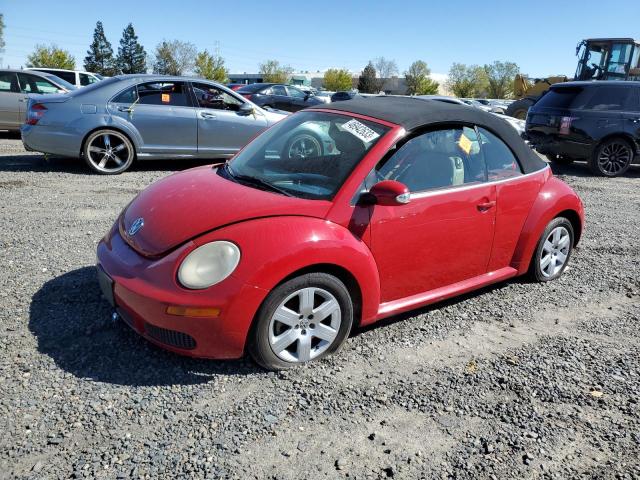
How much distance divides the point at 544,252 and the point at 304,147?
2292 millimetres

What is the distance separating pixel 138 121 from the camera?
26.7ft

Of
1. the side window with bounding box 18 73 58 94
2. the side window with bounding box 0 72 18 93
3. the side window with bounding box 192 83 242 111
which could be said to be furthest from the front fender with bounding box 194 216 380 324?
the side window with bounding box 0 72 18 93

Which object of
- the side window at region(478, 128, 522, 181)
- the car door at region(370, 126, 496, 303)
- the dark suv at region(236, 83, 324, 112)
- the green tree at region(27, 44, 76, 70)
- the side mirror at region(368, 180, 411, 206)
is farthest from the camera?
the green tree at region(27, 44, 76, 70)

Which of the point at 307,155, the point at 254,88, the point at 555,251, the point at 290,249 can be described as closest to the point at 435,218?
the point at 307,155

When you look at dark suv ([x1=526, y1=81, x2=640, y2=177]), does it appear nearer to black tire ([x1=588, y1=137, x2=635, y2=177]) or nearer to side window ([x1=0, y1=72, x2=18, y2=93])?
black tire ([x1=588, y1=137, x2=635, y2=177])

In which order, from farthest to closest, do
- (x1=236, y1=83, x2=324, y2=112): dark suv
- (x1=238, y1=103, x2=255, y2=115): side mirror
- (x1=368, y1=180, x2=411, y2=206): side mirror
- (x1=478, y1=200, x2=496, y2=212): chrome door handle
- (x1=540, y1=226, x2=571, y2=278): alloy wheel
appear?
(x1=236, y1=83, x2=324, y2=112): dark suv
(x1=238, y1=103, x2=255, y2=115): side mirror
(x1=540, y1=226, x2=571, y2=278): alloy wheel
(x1=478, y1=200, x2=496, y2=212): chrome door handle
(x1=368, y1=180, x2=411, y2=206): side mirror

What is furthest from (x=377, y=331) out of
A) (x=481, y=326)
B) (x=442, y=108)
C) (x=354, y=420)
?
(x=442, y=108)

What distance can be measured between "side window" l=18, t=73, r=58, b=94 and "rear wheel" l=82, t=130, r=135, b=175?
14.3 ft

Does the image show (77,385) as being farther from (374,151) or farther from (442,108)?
(442,108)

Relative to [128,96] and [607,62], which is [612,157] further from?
[607,62]

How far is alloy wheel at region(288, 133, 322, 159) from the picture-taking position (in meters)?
3.64

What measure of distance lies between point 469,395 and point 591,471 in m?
0.70

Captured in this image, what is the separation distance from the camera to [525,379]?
3.12m

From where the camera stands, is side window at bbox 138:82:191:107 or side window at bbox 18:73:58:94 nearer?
side window at bbox 138:82:191:107
